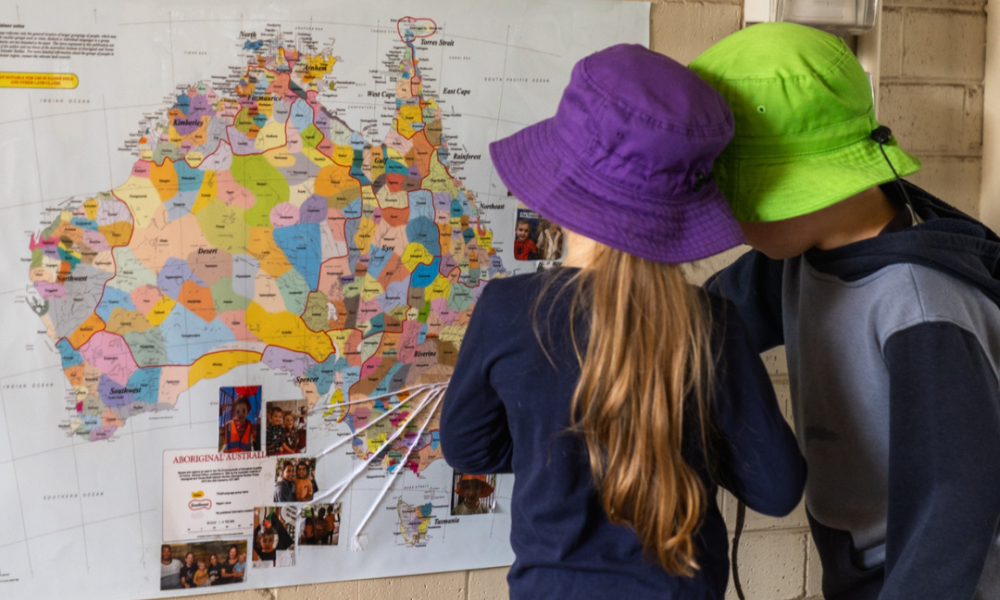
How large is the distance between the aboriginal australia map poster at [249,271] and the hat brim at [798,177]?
1.66ft

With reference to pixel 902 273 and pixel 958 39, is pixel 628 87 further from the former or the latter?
pixel 958 39

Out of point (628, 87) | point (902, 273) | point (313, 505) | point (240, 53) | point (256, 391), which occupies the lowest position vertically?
point (313, 505)

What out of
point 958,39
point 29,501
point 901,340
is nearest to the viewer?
point 901,340

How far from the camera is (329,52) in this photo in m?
1.15

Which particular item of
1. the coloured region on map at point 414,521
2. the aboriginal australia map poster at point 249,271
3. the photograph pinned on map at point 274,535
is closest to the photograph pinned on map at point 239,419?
the aboriginal australia map poster at point 249,271

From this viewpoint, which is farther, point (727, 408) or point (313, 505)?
point (313, 505)

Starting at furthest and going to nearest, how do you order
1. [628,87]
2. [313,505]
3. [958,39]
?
[958,39]
[313,505]
[628,87]

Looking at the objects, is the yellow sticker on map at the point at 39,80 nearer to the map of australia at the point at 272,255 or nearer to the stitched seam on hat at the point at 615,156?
the map of australia at the point at 272,255

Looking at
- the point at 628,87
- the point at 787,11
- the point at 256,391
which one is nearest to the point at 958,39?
the point at 787,11

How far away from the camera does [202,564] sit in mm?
1160

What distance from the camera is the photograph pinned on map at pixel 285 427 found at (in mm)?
1177

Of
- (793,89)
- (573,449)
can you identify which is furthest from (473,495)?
(793,89)

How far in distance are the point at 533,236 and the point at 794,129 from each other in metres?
0.56

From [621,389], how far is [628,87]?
11.5 inches
